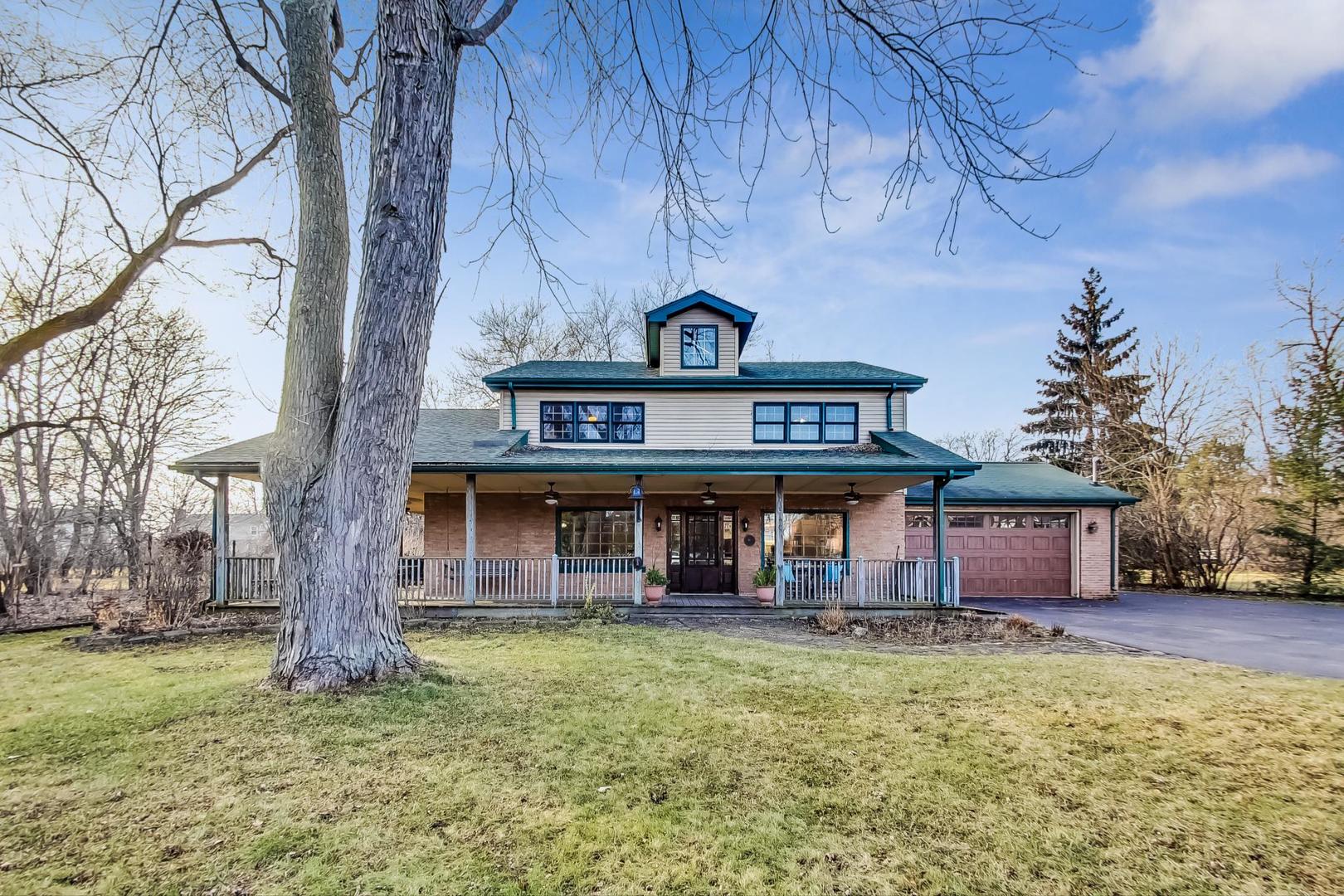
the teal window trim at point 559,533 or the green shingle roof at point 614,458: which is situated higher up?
the green shingle roof at point 614,458

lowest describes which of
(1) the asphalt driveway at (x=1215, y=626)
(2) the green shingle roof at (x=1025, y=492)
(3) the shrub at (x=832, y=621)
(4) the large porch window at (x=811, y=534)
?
(1) the asphalt driveway at (x=1215, y=626)

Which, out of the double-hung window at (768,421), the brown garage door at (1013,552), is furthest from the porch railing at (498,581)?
the brown garage door at (1013,552)

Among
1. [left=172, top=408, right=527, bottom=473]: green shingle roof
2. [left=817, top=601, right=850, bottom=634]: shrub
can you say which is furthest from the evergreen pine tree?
[left=172, top=408, right=527, bottom=473]: green shingle roof

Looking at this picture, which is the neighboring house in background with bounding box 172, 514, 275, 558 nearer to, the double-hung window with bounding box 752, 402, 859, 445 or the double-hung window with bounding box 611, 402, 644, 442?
the double-hung window with bounding box 611, 402, 644, 442

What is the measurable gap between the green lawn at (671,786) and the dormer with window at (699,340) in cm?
892

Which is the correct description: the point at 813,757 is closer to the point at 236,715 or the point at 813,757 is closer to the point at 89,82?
the point at 236,715

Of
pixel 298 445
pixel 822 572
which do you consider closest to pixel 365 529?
pixel 298 445

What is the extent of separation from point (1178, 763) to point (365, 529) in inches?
259

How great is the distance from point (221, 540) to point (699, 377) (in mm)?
10382

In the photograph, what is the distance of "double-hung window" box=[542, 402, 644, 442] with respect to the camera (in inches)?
528

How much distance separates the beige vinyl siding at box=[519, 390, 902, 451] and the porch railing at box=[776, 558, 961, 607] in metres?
3.00

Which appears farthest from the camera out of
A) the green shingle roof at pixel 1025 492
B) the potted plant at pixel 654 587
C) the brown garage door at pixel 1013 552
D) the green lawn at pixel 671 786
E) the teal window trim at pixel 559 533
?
the brown garage door at pixel 1013 552

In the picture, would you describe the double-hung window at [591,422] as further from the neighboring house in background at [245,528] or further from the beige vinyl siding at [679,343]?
the neighboring house in background at [245,528]

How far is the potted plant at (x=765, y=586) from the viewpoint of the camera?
11.7 m
